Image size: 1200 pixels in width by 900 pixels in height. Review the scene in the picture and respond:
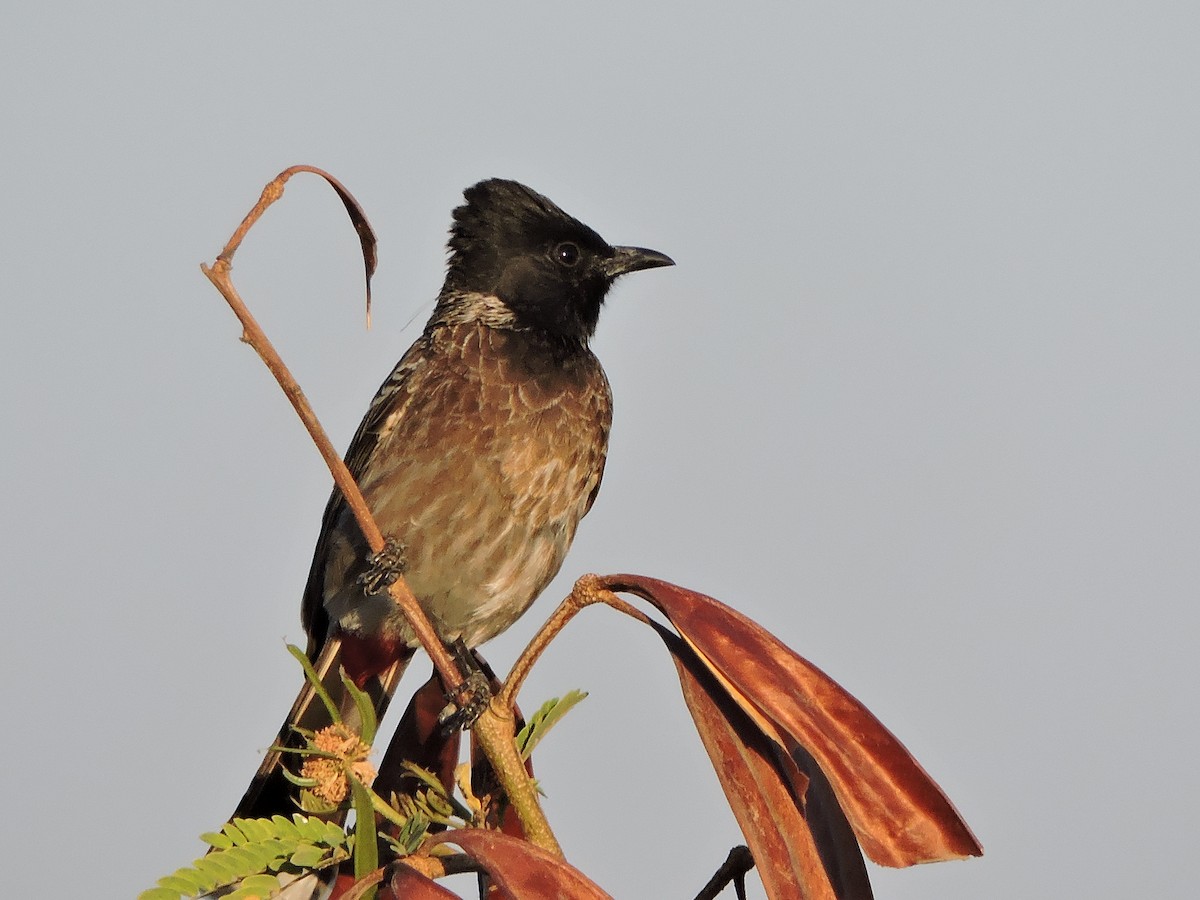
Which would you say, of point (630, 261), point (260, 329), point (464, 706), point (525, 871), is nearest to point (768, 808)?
point (525, 871)

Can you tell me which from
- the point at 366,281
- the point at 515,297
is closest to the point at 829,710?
the point at 366,281

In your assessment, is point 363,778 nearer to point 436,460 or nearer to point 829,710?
point 829,710

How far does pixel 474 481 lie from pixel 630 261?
1062mm

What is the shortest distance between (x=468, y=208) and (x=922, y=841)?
357 cm

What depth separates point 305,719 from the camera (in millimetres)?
3957

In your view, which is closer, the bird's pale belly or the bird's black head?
the bird's pale belly

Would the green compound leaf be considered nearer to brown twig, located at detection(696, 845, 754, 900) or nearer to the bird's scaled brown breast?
brown twig, located at detection(696, 845, 754, 900)

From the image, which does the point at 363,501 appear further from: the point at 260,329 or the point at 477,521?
the point at 477,521

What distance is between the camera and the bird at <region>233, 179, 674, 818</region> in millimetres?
4152

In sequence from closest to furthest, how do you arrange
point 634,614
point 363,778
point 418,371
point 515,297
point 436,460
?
point 634,614 < point 363,778 < point 436,460 < point 418,371 < point 515,297

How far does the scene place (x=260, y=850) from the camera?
199 cm

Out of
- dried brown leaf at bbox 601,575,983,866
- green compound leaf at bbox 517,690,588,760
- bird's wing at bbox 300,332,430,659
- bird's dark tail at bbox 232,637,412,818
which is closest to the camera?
dried brown leaf at bbox 601,575,983,866

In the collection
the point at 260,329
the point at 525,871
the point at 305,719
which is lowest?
the point at 305,719

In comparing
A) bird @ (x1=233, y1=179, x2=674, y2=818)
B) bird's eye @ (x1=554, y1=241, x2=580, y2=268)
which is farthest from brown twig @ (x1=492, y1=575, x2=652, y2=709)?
bird's eye @ (x1=554, y1=241, x2=580, y2=268)
